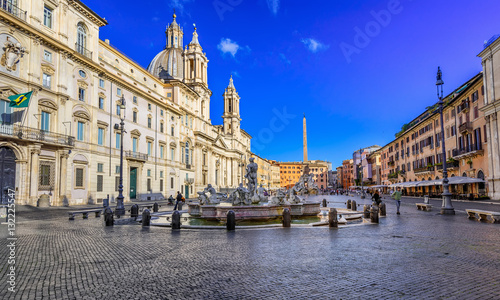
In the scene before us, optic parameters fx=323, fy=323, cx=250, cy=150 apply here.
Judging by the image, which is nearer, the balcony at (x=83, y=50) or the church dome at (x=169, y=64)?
the balcony at (x=83, y=50)

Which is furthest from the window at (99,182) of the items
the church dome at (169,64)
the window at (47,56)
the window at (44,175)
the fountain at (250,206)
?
the church dome at (169,64)

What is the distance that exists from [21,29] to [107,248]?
23.9 metres

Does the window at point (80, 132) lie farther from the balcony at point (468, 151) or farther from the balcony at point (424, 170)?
the balcony at point (424, 170)

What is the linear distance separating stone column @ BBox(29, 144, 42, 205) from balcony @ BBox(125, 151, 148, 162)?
13.4 metres

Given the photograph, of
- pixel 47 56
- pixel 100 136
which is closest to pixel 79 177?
pixel 100 136

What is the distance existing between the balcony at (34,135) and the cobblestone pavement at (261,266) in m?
15.6

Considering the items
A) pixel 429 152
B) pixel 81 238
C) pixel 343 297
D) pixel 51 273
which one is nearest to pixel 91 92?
pixel 81 238

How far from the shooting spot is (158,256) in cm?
781

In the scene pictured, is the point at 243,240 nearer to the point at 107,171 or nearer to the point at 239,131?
the point at 107,171

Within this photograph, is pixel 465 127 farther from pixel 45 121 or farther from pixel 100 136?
pixel 45 121

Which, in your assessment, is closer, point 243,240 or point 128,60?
point 243,240

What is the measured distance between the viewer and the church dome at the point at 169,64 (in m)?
68.2

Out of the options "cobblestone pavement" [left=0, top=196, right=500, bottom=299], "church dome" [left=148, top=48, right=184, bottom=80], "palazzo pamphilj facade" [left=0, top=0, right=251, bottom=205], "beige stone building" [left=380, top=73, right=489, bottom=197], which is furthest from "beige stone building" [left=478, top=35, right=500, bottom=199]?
"church dome" [left=148, top=48, right=184, bottom=80]

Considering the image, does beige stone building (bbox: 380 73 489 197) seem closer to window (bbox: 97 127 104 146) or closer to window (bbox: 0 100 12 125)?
window (bbox: 97 127 104 146)
